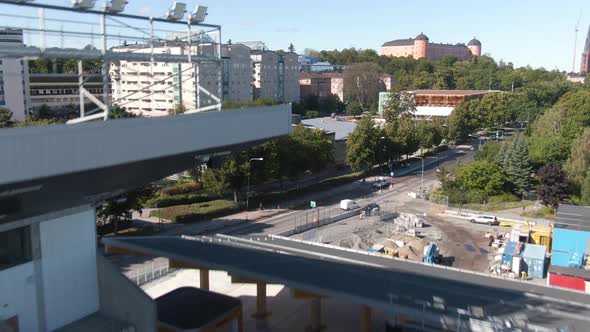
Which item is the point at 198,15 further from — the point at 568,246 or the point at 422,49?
the point at 422,49

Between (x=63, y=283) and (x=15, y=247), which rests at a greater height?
(x=15, y=247)

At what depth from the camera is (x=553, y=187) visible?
33.3m

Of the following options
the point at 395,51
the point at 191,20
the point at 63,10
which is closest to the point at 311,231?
the point at 191,20

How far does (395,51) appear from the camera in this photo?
168500 mm

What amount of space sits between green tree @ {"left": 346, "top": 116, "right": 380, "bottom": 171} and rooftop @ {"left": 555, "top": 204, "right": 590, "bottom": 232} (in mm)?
18286

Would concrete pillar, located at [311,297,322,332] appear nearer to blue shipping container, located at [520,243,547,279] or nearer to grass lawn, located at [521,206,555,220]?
blue shipping container, located at [520,243,547,279]

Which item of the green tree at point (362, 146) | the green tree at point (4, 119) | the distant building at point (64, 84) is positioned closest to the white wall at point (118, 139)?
the distant building at point (64, 84)

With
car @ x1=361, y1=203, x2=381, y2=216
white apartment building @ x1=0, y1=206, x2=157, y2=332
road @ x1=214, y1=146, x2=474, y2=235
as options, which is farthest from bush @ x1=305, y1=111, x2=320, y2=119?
white apartment building @ x1=0, y1=206, x2=157, y2=332

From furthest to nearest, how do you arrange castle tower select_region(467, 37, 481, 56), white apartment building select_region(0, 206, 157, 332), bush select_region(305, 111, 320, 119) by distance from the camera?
castle tower select_region(467, 37, 481, 56)
bush select_region(305, 111, 320, 119)
white apartment building select_region(0, 206, 157, 332)

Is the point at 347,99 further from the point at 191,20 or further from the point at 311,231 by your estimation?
the point at 191,20

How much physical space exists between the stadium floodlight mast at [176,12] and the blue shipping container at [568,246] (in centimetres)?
2081

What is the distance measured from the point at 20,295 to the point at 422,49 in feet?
520

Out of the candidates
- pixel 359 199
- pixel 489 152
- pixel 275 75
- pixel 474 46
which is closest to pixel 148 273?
pixel 359 199

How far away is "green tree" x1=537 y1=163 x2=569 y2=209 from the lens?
33222 millimetres
